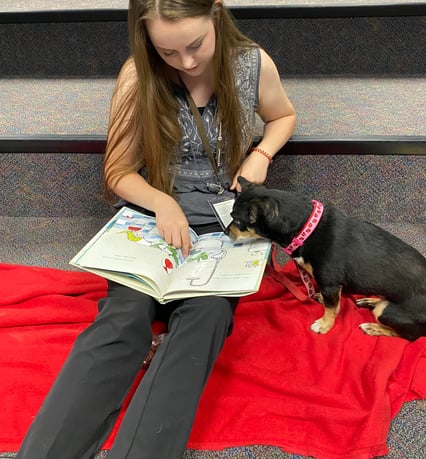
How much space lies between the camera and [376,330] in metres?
1.17

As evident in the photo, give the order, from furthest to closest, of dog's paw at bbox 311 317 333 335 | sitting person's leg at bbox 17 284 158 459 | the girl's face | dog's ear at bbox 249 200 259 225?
dog's paw at bbox 311 317 333 335 → dog's ear at bbox 249 200 259 225 → the girl's face → sitting person's leg at bbox 17 284 158 459

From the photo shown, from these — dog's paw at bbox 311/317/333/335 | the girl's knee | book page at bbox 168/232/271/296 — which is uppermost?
book page at bbox 168/232/271/296

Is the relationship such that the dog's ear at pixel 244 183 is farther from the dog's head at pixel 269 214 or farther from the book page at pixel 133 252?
the book page at pixel 133 252

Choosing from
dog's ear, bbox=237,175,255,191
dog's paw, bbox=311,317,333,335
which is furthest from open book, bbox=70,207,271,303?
dog's paw, bbox=311,317,333,335

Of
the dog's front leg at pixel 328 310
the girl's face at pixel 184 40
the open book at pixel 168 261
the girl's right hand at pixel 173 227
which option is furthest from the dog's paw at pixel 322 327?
the girl's face at pixel 184 40

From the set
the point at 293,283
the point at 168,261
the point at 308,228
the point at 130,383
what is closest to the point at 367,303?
the point at 293,283

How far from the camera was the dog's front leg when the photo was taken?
1.12m

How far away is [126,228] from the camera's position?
117cm

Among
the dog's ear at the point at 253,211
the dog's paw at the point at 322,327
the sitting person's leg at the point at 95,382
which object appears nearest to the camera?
the sitting person's leg at the point at 95,382

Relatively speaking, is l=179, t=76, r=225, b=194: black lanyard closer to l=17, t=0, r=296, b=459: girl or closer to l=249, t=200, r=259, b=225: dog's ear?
l=17, t=0, r=296, b=459: girl

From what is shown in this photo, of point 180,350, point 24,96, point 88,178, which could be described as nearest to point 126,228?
point 180,350

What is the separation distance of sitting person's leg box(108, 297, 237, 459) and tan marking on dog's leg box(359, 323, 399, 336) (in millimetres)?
365

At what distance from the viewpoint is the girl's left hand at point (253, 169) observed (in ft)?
4.06

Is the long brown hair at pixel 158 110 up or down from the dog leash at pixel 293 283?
up
